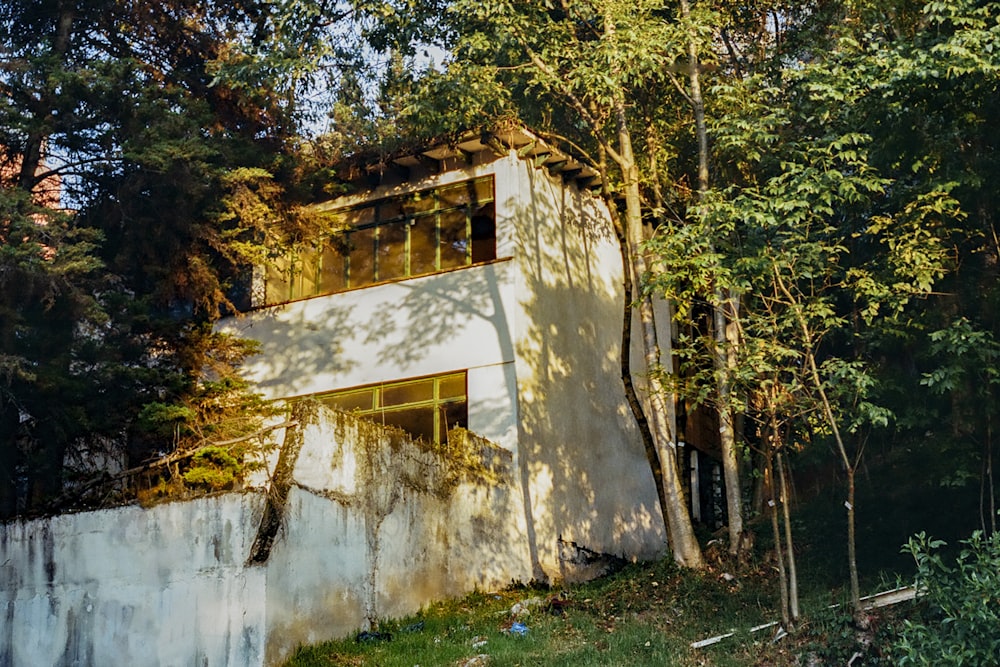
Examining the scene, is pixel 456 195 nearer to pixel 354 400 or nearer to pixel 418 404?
pixel 418 404

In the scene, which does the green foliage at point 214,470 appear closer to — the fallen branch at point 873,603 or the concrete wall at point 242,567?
the concrete wall at point 242,567

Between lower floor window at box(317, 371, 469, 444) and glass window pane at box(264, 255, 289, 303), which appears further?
A: glass window pane at box(264, 255, 289, 303)

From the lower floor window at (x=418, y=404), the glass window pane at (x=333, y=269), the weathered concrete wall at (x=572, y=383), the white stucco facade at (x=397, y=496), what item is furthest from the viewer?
the glass window pane at (x=333, y=269)

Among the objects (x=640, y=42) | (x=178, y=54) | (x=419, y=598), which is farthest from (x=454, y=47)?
(x=419, y=598)

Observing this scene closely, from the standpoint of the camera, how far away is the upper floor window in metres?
20.2

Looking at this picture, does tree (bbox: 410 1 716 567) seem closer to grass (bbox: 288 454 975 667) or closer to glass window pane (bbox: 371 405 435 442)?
grass (bbox: 288 454 975 667)

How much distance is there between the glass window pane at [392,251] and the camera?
68.0ft

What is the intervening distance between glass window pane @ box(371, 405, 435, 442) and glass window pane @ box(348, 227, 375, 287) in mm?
2602

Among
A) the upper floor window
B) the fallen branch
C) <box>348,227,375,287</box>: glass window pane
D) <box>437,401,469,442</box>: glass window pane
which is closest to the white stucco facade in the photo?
<box>437,401,469,442</box>: glass window pane

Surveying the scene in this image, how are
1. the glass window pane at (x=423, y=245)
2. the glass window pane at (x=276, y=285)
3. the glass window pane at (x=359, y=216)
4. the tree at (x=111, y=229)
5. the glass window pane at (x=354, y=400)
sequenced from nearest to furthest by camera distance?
the tree at (x=111, y=229), the glass window pane at (x=354, y=400), the glass window pane at (x=423, y=245), the glass window pane at (x=359, y=216), the glass window pane at (x=276, y=285)

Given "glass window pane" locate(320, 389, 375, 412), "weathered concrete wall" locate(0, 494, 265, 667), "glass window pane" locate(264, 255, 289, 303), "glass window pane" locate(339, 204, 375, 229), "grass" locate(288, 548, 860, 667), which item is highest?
"glass window pane" locate(339, 204, 375, 229)

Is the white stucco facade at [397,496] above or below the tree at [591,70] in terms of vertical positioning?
below

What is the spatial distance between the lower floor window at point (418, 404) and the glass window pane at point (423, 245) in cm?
209

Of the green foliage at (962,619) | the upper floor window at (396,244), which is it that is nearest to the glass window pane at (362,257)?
the upper floor window at (396,244)
